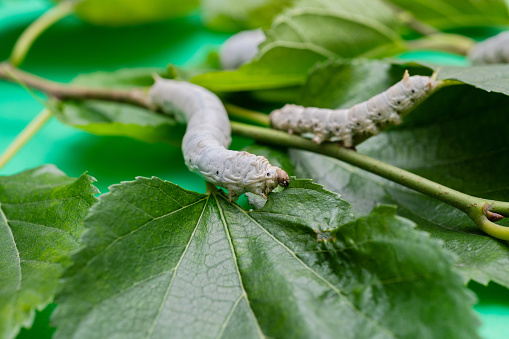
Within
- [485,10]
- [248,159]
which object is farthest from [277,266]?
[485,10]

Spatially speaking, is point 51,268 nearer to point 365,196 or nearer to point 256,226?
point 256,226

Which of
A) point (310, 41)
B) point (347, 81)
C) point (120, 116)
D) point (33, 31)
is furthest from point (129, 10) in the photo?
point (347, 81)

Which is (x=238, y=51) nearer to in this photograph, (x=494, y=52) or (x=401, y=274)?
(x=494, y=52)

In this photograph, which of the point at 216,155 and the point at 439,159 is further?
the point at 439,159

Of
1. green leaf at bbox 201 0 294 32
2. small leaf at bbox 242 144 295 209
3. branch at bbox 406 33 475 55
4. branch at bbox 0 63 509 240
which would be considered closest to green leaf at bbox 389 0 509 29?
branch at bbox 406 33 475 55

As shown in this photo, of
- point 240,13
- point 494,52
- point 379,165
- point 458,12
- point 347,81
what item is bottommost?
point 379,165

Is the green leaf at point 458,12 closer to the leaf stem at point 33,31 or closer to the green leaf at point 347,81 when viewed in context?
the green leaf at point 347,81
